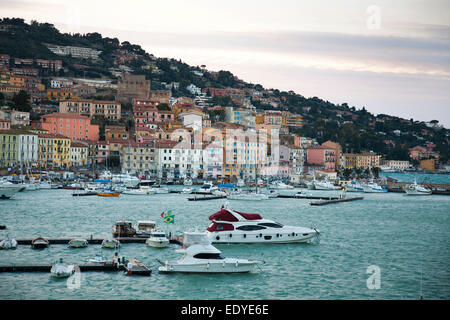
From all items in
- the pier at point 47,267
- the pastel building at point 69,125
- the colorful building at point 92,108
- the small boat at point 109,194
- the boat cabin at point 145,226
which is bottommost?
the small boat at point 109,194

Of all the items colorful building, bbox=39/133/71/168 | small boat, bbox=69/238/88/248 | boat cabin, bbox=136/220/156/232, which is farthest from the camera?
colorful building, bbox=39/133/71/168

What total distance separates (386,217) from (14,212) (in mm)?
16377

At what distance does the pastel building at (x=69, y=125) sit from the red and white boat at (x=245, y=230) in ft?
135

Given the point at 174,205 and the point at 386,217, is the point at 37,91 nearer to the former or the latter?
the point at 174,205

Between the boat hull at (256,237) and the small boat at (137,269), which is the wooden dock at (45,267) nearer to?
the small boat at (137,269)

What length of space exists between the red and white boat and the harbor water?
0.26 m

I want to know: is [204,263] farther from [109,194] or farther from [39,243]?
[109,194]

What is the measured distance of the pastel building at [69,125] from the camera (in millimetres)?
55344

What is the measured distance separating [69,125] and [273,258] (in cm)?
4408

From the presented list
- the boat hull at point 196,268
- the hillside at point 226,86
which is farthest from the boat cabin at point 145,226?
the hillside at point 226,86

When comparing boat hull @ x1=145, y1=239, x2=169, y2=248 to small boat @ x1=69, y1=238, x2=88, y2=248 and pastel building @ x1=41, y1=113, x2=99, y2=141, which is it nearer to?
small boat @ x1=69, y1=238, x2=88, y2=248

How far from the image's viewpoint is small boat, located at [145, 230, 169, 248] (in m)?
15.9

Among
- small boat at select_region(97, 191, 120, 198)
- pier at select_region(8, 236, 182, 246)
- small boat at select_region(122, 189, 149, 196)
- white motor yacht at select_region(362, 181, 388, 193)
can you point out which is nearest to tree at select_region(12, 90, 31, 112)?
small boat at select_region(122, 189, 149, 196)
